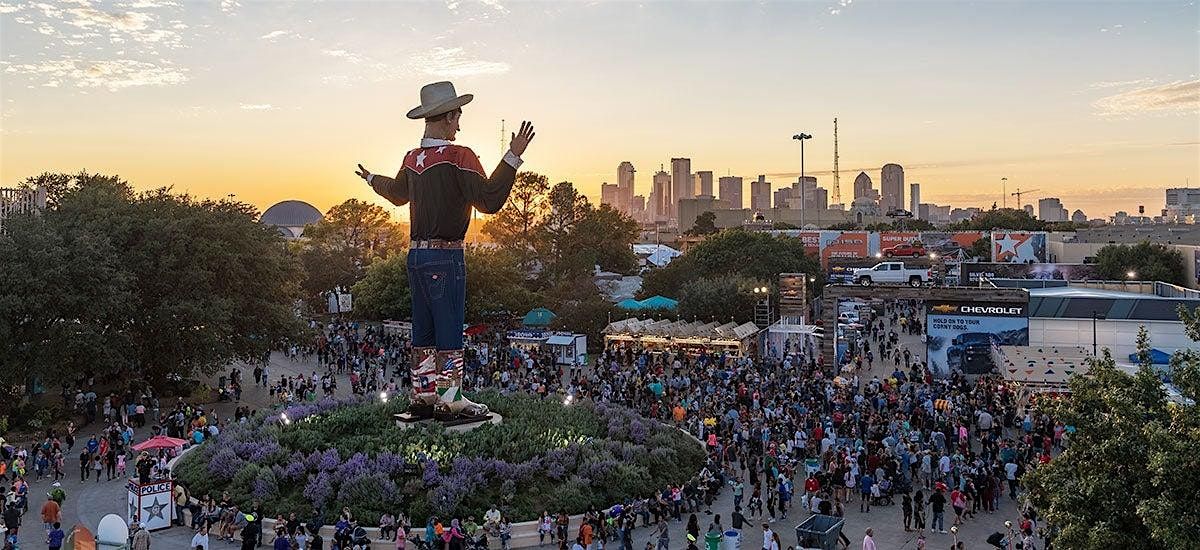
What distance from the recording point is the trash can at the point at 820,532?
15.9 meters

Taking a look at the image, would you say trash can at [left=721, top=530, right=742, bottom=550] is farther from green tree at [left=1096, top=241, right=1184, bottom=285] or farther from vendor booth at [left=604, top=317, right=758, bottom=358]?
green tree at [left=1096, top=241, right=1184, bottom=285]

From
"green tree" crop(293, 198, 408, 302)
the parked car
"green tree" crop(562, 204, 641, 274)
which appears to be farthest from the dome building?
the parked car

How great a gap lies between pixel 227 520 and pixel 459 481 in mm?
4392

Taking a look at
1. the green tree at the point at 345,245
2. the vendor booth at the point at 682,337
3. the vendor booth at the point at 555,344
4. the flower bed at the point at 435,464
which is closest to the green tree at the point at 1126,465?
the flower bed at the point at 435,464

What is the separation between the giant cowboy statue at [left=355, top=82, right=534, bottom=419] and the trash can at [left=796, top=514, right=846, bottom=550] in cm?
857

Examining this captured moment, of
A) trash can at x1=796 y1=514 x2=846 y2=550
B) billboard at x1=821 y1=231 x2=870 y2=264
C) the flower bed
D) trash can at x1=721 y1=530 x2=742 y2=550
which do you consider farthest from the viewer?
billboard at x1=821 y1=231 x2=870 y2=264

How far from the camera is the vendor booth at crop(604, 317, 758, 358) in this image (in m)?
35.9

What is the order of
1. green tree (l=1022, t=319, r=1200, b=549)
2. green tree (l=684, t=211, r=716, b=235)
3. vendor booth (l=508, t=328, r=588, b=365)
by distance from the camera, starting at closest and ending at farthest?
green tree (l=1022, t=319, r=1200, b=549)
vendor booth (l=508, t=328, r=588, b=365)
green tree (l=684, t=211, r=716, b=235)

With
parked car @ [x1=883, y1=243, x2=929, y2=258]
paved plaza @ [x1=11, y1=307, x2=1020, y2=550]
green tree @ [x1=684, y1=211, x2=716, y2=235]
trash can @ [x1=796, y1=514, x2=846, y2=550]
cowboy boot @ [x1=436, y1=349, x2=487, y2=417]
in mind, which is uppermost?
green tree @ [x1=684, y1=211, x2=716, y2=235]

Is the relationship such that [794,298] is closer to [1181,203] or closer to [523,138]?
[523,138]

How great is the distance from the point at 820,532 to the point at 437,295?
31.2ft

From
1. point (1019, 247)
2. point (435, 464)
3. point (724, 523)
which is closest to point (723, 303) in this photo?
point (724, 523)

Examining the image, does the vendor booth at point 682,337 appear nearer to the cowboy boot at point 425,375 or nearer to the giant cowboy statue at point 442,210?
the cowboy boot at point 425,375

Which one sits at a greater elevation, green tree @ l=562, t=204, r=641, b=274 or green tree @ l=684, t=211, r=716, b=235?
green tree @ l=684, t=211, r=716, b=235
